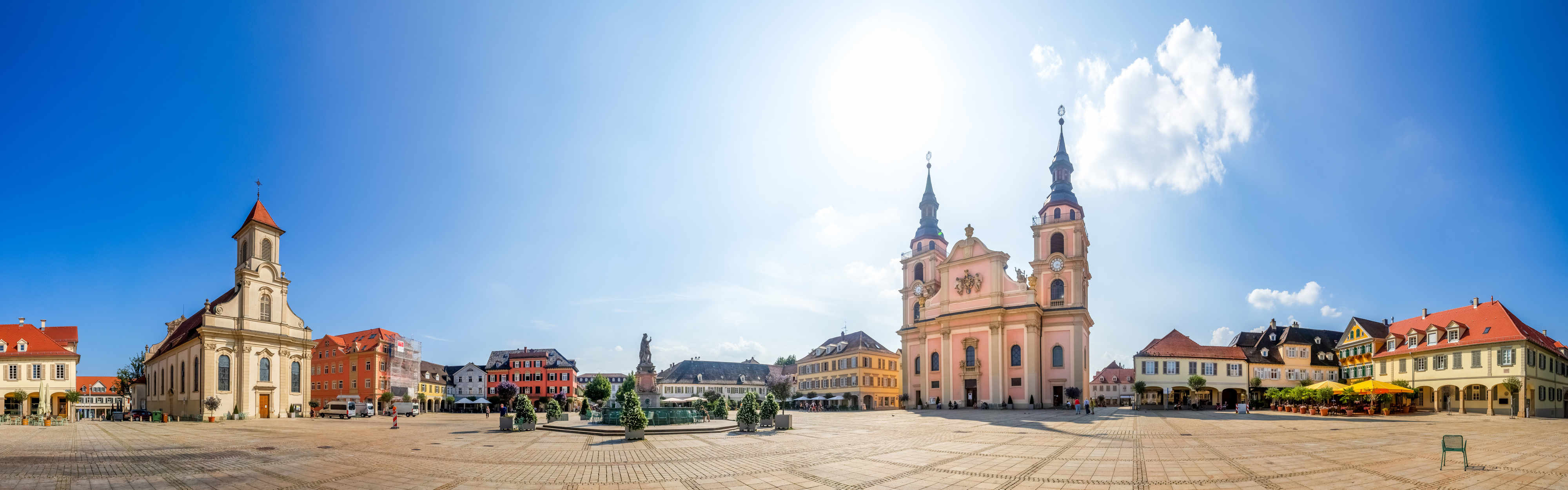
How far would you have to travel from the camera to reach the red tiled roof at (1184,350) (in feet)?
203

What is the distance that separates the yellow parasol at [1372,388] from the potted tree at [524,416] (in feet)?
145

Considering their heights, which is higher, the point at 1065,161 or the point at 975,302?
the point at 1065,161

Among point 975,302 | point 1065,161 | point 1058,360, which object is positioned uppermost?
point 1065,161

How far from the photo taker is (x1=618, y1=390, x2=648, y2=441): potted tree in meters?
24.0

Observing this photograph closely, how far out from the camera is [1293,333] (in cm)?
6562

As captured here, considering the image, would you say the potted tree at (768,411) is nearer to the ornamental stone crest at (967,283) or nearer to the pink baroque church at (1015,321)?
the pink baroque church at (1015,321)

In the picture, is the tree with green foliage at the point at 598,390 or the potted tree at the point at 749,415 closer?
the potted tree at the point at 749,415

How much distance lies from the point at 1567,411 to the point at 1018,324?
3687 centimetres

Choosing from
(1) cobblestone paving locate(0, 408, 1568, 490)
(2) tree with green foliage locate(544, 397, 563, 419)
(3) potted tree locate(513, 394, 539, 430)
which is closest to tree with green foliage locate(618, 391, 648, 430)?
(1) cobblestone paving locate(0, 408, 1568, 490)

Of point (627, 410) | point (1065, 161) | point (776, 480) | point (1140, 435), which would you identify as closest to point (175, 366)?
point (627, 410)

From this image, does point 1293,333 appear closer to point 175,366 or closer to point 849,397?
point 849,397

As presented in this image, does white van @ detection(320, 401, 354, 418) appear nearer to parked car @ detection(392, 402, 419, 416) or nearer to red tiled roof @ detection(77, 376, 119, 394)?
parked car @ detection(392, 402, 419, 416)

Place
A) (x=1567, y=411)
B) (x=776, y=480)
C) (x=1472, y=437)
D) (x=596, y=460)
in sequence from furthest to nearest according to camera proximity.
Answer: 1. (x=1567, y=411)
2. (x=1472, y=437)
3. (x=596, y=460)
4. (x=776, y=480)

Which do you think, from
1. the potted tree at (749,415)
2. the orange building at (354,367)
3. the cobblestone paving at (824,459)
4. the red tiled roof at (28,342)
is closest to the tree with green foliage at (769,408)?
the potted tree at (749,415)
